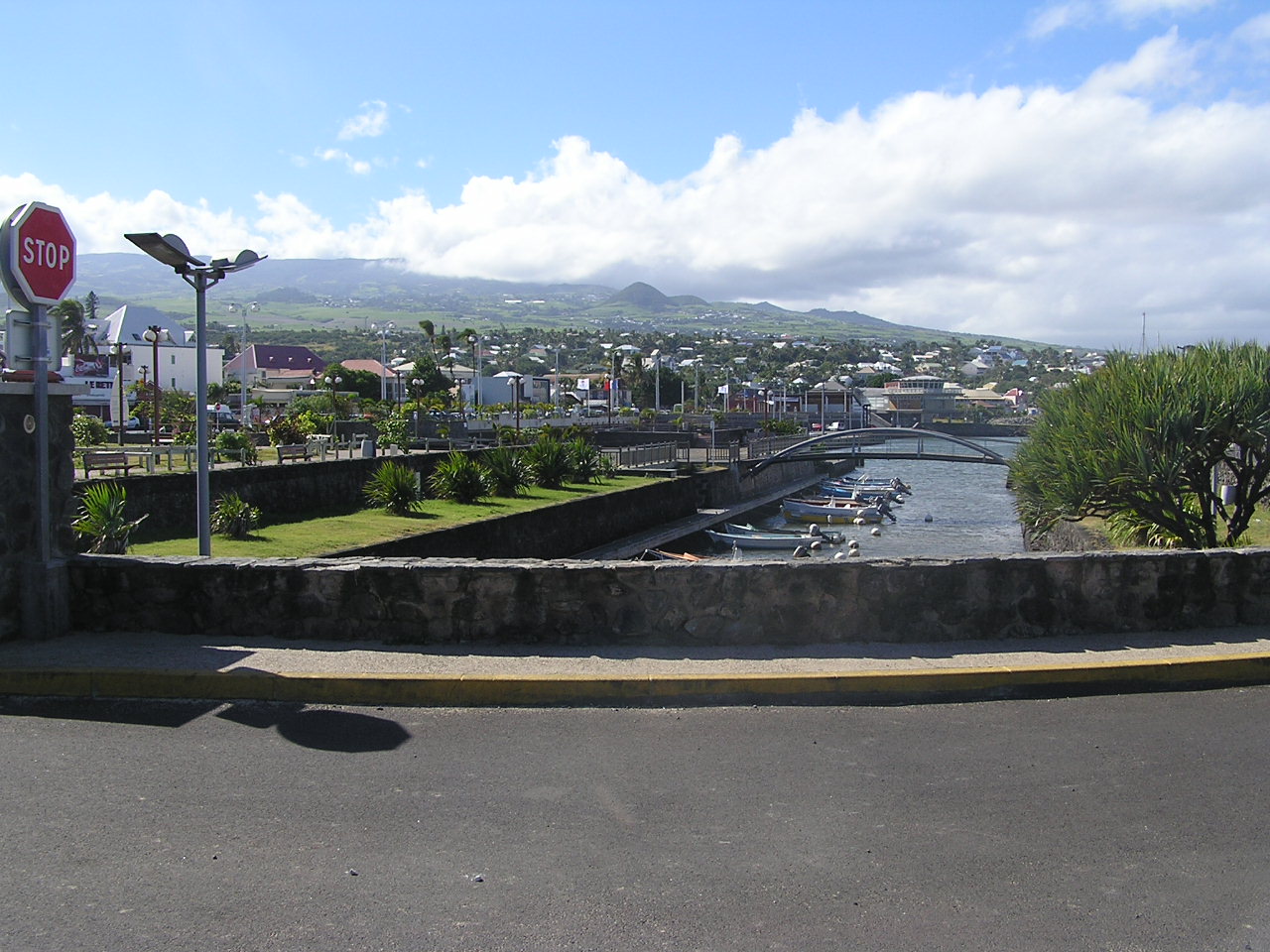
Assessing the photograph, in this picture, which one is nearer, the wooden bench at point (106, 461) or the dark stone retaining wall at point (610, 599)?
the dark stone retaining wall at point (610, 599)

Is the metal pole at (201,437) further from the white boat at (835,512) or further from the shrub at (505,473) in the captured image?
the white boat at (835,512)

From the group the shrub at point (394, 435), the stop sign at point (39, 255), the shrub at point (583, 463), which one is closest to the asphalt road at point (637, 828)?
the stop sign at point (39, 255)

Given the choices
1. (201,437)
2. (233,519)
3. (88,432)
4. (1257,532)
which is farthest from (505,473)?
(1257,532)

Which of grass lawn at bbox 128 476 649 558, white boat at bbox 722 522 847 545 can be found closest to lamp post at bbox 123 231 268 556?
grass lawn at bbox 128 476 649 558

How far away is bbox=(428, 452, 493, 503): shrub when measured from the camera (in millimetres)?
32656

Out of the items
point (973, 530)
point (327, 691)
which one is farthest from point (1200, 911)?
point (973, 530)

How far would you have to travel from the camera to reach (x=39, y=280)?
28.7 ft

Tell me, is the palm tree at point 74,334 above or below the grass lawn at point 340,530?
above

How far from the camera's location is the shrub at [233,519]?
22.1 m

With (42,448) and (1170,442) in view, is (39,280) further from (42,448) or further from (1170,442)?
(1170,442)

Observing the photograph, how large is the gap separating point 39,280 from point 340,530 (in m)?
16.4

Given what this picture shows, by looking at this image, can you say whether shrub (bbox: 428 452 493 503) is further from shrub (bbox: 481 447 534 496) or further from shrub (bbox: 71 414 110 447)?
shrub (bbox: 71 414 110 447)

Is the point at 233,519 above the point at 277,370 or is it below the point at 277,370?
below

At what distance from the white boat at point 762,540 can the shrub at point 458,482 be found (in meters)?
14.7
